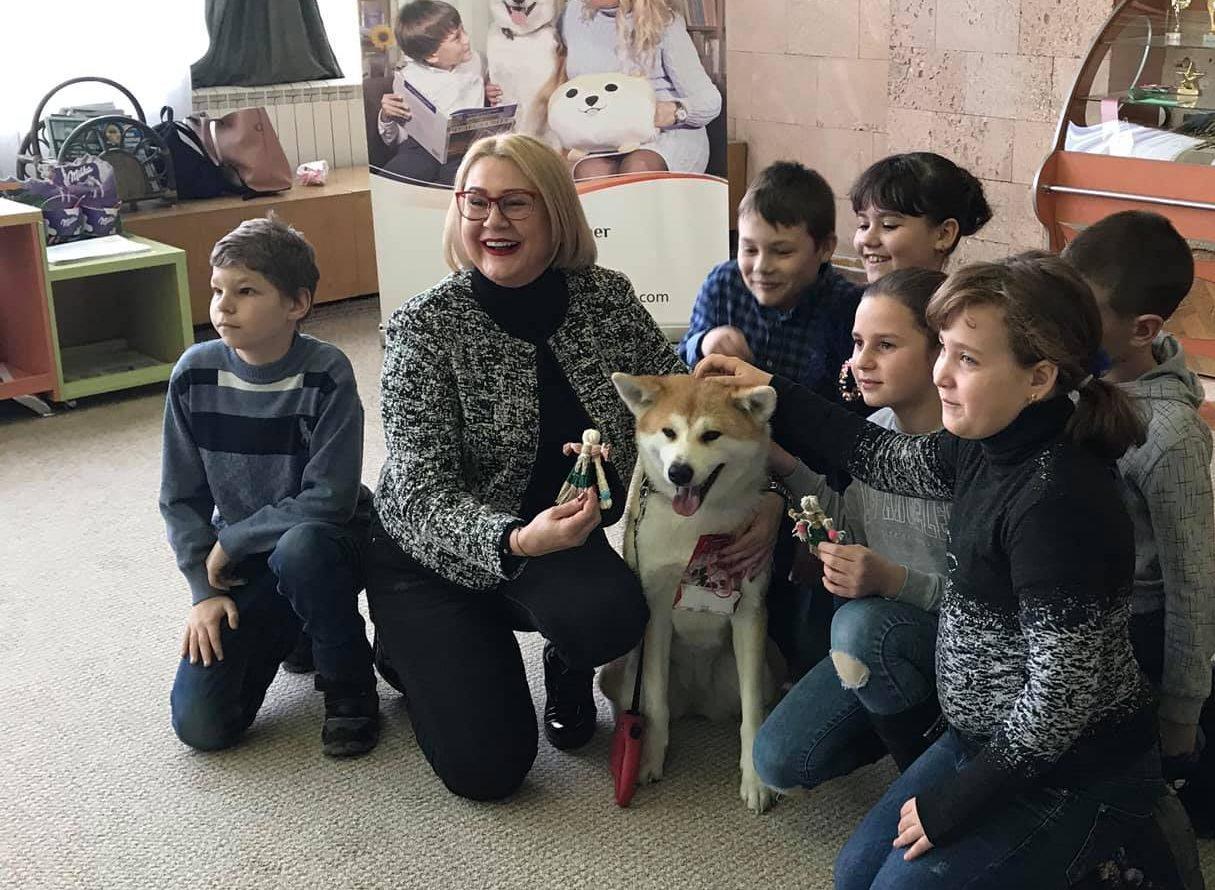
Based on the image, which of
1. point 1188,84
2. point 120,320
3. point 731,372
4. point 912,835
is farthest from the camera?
point 120,320

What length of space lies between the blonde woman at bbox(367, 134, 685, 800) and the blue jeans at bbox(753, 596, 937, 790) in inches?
10.4

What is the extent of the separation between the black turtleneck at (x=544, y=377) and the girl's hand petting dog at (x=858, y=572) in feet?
1.42

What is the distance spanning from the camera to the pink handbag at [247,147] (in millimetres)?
4512

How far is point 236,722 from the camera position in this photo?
2102mm

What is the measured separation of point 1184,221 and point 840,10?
1964mm

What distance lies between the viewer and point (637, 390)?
187 centimetres

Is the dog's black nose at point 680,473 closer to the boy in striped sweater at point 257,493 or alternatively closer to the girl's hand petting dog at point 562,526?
the girl's hand petting dog at point 562,526

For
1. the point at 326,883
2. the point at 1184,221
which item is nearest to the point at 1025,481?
the point at 326,883

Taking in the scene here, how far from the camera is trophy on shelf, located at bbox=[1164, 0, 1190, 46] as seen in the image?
140 inches

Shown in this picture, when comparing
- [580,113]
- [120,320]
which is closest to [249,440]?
[580,113]

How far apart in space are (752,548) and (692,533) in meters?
0.09

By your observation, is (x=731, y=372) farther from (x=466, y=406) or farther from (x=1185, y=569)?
(x=1185, y=569)

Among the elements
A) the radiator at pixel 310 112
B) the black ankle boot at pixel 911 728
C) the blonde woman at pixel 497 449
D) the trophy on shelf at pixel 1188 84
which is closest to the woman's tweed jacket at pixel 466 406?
the blonde woman at pixel 497 449

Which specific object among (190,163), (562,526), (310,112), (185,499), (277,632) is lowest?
(277,632)
